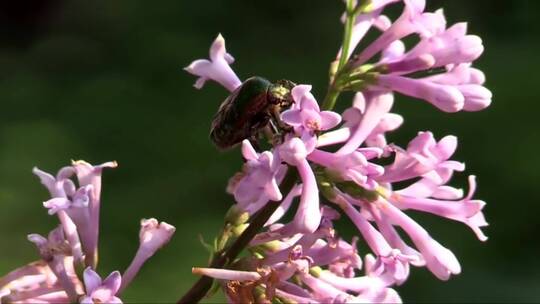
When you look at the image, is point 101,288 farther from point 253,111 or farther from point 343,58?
point 343,58

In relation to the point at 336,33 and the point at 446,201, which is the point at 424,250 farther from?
the point at 336,33

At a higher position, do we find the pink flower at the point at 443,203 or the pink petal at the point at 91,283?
the pink flower at the point at 443,203

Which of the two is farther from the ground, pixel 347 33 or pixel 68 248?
pixel 347 33

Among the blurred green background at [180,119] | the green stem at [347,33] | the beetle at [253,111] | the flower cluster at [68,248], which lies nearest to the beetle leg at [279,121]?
the beetle at [253,111]

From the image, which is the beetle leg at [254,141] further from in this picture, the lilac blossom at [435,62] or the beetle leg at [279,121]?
the lilac blossom at [435,62]

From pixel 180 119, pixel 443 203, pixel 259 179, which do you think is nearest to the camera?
pixel 259 179

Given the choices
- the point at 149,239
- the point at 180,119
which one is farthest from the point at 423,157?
the point at 180,119
